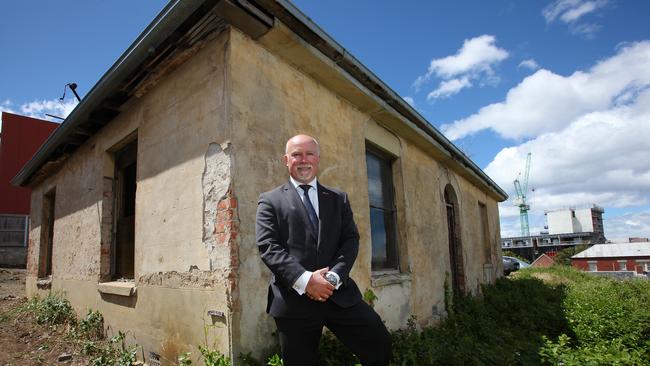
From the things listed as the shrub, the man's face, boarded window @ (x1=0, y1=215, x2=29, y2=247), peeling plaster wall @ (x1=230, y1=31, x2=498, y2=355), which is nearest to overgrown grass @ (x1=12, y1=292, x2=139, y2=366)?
the shrub

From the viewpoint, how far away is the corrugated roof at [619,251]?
41031 mm

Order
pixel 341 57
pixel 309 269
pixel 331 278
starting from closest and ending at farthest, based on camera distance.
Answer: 1. pixel 331 278
2. pixel 309 269
3. pixel 341 57

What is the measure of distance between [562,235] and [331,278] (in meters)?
90.2

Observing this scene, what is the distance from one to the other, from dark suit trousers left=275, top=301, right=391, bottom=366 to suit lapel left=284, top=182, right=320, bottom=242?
1.47ft

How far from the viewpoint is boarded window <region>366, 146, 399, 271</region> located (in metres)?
5.79

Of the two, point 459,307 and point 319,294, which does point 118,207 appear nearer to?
point 319,294

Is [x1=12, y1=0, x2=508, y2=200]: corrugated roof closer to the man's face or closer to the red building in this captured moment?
the man's face

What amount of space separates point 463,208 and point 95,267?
26.1ft

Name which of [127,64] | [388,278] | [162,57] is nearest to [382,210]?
[388,278]

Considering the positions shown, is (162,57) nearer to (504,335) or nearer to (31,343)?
(31,343)

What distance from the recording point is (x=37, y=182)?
8.82 meters

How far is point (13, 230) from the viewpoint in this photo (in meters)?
13.8

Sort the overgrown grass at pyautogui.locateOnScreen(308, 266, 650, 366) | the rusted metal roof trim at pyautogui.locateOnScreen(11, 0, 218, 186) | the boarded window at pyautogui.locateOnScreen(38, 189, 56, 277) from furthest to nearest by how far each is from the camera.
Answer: the boarded window at pyautogui.locateOnScreen(38, 189, 56, 277)
the overgrown grass at pyautogui.locateOnScreen(308, 266, 650, 366)
the rusted metal roof trim at pyautogui.locateOnScreen(11, 0, 218, 186)

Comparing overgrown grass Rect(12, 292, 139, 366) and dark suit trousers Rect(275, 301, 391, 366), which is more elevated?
dark suit trousers Rect(275, 301, 391, 366)
